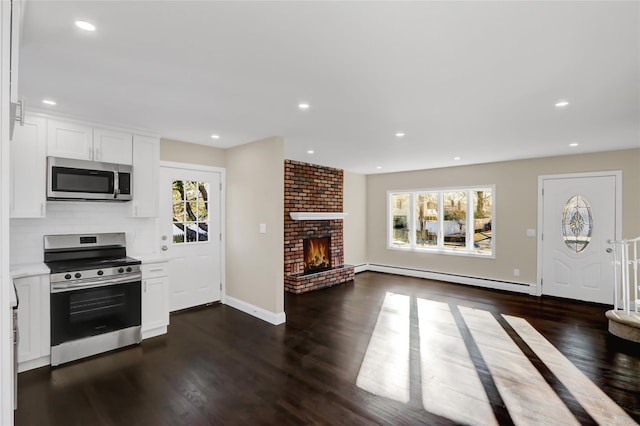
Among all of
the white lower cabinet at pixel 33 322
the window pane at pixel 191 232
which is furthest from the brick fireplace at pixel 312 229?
the white lower cabinet at pixel 33 322

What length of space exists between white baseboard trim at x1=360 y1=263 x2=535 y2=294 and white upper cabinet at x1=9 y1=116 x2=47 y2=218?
6.49 m

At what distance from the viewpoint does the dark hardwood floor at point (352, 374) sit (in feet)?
7.79

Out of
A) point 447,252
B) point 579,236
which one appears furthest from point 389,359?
point 579,236

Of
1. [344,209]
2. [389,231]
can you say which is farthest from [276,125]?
[389,231]

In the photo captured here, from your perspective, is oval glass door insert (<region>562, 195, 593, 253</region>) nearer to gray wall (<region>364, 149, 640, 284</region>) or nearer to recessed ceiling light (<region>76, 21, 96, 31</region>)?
gray wall (<region>364, 149, 640, 284</region>)

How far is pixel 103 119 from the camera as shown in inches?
139

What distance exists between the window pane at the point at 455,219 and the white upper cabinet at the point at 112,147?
5.98 m

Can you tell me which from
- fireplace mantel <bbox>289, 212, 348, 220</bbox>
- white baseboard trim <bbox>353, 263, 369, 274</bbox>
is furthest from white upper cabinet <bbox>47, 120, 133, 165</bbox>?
white baseboard trim <bbox>353, 263, 369, 274</bbox>

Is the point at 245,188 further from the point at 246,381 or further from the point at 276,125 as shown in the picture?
the point at 246,381

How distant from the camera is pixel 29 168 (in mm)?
3199

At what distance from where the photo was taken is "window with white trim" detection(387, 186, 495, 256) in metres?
6.50

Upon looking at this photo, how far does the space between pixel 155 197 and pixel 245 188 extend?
1199 millimetres

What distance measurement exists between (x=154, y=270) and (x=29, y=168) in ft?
5.22

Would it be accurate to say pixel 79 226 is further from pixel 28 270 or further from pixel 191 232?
pixel 191 232
